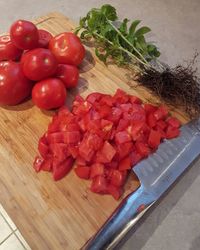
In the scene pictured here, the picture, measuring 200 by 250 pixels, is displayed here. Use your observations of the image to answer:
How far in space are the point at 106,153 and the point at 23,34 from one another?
1.49 ft

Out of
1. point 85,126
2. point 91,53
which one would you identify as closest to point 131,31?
point 91,53

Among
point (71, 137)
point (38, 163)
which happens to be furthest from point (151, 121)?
point (38, 163)

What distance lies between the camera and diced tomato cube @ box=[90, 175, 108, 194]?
78 centimetres

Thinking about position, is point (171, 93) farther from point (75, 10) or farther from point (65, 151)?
point (75, 10)

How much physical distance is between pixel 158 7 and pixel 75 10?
40cm

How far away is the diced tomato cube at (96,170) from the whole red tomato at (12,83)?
328 millimetres

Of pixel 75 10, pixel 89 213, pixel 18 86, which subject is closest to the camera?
pixel 89 213

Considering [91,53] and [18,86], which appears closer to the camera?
[18,86]

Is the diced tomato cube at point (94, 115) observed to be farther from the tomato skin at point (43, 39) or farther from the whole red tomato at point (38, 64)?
the tomato skin at point (43, 39)

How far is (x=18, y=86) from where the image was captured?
2.97ft

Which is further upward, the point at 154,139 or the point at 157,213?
the point at 154,139

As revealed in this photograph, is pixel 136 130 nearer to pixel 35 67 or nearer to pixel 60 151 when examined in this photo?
pixel 60 151

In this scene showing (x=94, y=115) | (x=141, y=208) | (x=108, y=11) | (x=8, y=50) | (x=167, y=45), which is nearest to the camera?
(x=141, y=208)

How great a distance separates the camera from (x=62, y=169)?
2.68ft
